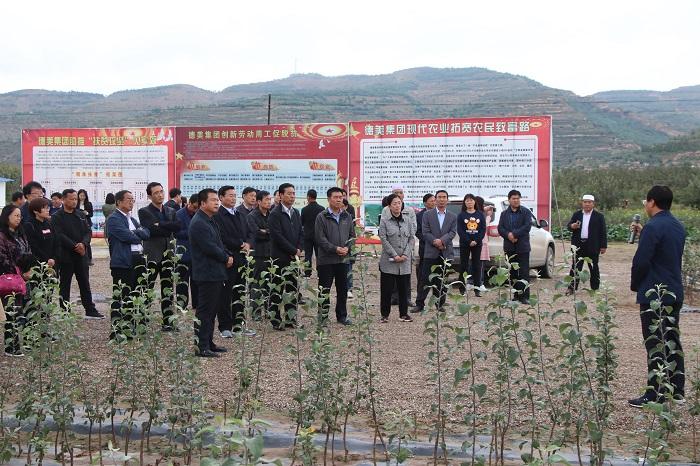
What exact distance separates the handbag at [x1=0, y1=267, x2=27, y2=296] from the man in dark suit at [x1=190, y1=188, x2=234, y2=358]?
1547 millimetres

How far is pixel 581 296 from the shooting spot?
1285 centimetres

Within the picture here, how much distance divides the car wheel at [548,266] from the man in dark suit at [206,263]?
883 cm

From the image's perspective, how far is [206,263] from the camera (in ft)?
27.5

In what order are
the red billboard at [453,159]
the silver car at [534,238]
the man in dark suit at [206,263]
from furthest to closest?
the red billboard at [453,159]
the silver car at [534,238]
the man in dark suit at [206,263]

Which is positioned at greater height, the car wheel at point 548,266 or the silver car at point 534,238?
the silver car at point 534,238

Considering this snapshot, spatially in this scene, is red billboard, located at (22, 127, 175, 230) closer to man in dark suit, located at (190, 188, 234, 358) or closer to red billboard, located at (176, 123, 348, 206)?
red billboard, located at (176, 123, 348, 206)

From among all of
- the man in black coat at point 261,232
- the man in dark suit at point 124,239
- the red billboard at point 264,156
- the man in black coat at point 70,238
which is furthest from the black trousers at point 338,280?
the red billboard at point 264,156

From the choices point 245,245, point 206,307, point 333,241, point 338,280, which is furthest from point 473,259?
point 206,307

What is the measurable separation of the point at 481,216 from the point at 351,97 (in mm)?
96960

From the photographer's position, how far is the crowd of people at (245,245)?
7.32 metres

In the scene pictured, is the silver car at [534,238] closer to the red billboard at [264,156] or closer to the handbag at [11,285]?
the red billboard at [264,156]

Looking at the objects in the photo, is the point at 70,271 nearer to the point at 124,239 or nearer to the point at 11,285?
the point at 124,239

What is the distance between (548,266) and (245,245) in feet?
27.6

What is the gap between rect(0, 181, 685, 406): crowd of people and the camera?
7324 millimetres
